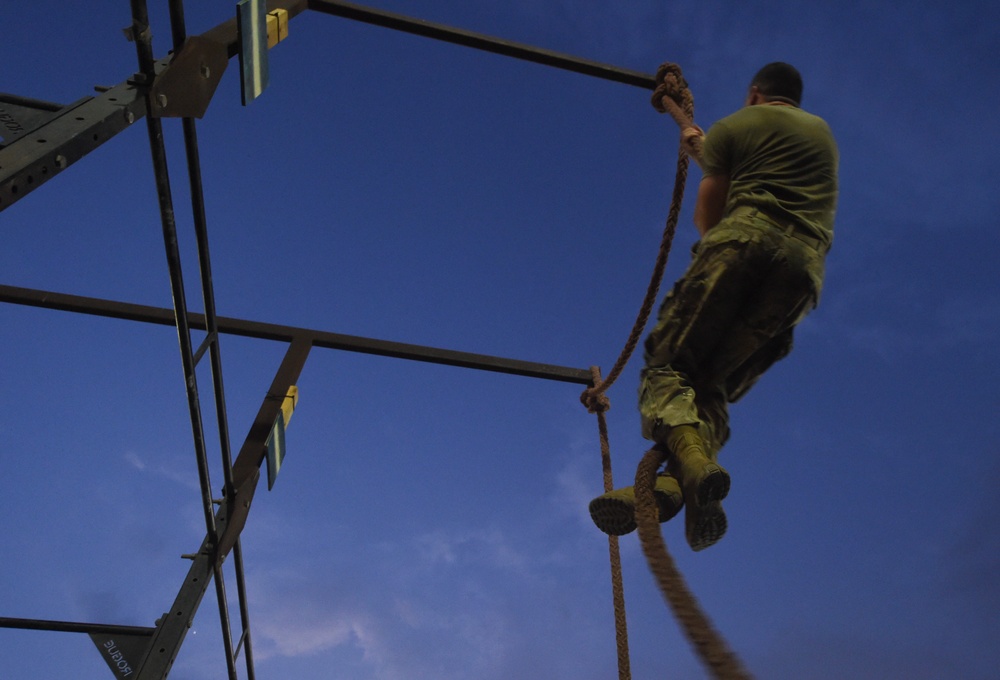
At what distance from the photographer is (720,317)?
9.62 ft

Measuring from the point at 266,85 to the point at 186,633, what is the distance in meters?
2.57

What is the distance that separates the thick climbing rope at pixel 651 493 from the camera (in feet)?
6.20

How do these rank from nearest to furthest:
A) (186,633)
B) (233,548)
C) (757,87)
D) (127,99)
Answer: (127,99) → (757,87) → (186,633) → (233,548)

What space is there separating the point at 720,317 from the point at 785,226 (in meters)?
0.39

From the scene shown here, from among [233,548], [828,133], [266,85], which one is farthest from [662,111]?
[233,548]

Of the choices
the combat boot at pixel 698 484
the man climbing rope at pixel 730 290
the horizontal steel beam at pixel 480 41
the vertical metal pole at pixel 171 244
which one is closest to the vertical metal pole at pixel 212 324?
the vertical metal pole at pixel 171 244

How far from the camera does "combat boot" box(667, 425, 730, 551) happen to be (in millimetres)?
2596

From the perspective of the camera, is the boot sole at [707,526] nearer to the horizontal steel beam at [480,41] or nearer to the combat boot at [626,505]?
the combat boot at [626,505]

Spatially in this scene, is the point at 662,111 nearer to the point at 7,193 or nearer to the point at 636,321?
the point at 636,321

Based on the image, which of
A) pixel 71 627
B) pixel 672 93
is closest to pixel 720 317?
pixel 672 93

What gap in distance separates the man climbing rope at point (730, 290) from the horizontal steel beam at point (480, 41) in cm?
167

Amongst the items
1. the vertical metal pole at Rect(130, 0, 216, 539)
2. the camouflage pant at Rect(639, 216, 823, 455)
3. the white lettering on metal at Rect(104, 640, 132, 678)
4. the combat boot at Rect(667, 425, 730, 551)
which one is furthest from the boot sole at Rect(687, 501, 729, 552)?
the white lettering on metal at Rect(104, 640, 132, 678)

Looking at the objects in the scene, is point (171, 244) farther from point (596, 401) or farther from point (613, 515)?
point (596, 401)

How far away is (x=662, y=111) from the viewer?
398 cm
